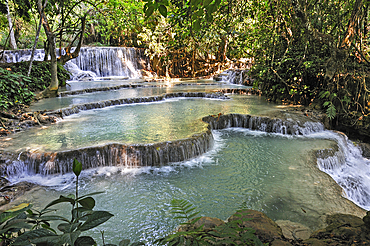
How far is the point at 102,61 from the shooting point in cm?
2083

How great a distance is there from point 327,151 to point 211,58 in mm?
18603

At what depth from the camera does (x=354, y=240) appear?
196cm

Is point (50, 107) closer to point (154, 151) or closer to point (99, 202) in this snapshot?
point (154, 151)

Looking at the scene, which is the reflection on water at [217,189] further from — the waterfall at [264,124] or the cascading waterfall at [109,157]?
the waterfall at [264,124]

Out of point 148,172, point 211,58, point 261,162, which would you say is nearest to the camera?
point 148,172

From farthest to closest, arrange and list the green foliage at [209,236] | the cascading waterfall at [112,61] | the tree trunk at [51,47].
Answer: the cascading waterfall at [112,61], the tree trunk at [51,47], the green foliage at [209,236]

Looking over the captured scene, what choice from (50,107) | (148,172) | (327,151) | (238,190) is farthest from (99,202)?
(50,107)

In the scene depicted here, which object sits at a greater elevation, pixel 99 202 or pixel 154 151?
pixel 154 151

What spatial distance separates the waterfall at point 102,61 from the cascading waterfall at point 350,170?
A: 699 inches

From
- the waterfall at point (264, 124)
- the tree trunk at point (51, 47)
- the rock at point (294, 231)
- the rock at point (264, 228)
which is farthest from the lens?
the tree trunk at point (51, 47)

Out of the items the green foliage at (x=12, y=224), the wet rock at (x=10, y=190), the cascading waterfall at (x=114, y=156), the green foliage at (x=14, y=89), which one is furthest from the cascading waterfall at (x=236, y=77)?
the green foliage at (x=12, y=224)

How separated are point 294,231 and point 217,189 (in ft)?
5.44

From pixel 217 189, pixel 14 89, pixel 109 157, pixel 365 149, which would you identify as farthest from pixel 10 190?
pixel 365 149

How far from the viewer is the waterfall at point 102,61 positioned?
61.4ft
